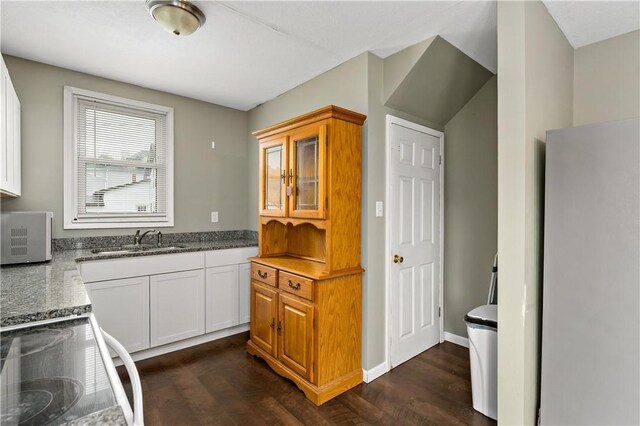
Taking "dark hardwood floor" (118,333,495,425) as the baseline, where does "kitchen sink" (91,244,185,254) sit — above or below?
above

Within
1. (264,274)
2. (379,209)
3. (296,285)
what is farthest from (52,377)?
(379,209)

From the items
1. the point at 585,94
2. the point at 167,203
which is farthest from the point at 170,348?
the point at 585,94

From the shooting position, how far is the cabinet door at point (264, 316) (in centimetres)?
272

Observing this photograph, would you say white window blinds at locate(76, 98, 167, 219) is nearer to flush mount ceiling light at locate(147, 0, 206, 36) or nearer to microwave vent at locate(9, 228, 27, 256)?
microwave vent at locate(9, 228, 27, 256)

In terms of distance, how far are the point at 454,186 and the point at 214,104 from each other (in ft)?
9.16

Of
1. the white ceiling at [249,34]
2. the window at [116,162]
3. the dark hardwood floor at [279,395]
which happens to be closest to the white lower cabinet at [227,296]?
the dark hardwood floor at [279,395]

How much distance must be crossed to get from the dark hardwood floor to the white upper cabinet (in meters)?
1.65

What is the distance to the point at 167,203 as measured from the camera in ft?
11.5

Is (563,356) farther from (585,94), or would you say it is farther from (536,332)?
(585,94)

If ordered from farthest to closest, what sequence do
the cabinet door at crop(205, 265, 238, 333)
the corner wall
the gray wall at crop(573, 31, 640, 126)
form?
the cabinet door at crop(205, 265, 238, 333)
the gray wall at crop(573, 31, 640, 126)
the corner wall

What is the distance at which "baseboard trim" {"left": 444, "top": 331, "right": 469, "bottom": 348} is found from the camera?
10.3 feet

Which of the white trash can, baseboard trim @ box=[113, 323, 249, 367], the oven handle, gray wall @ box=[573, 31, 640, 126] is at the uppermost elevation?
gray wall @ box=[573, 31, 640, 126]

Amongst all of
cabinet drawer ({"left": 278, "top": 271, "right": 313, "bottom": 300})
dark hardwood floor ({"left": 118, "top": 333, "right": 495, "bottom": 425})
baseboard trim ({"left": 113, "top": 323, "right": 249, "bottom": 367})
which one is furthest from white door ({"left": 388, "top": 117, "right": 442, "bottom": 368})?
baseboard trim ({"left": 113, "top": 323, "right": 249, "bottom": 367})

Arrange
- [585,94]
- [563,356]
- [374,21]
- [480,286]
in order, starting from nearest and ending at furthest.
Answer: [563,356] → [374,21] → [585,94] → [480,286]
